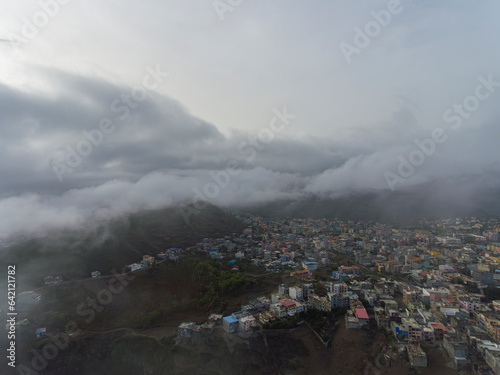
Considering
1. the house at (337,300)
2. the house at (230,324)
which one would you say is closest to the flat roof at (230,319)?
the house at (230,324)

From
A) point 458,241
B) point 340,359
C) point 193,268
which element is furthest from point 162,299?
point 458,241

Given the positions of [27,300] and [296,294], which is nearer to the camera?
[296,294]

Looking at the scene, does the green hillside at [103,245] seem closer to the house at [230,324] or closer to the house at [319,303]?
the house at [230,324]

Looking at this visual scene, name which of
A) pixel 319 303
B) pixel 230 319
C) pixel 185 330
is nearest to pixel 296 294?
pixel 319 303

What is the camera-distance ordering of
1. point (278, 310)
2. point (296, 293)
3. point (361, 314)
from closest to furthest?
point (361, 314)
point (278, 310)
point (296, 293)

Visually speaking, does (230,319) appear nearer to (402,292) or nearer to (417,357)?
(417,357)

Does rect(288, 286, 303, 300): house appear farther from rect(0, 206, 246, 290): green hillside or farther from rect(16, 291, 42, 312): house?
rect(0, 206, 246, 290): green hillside
